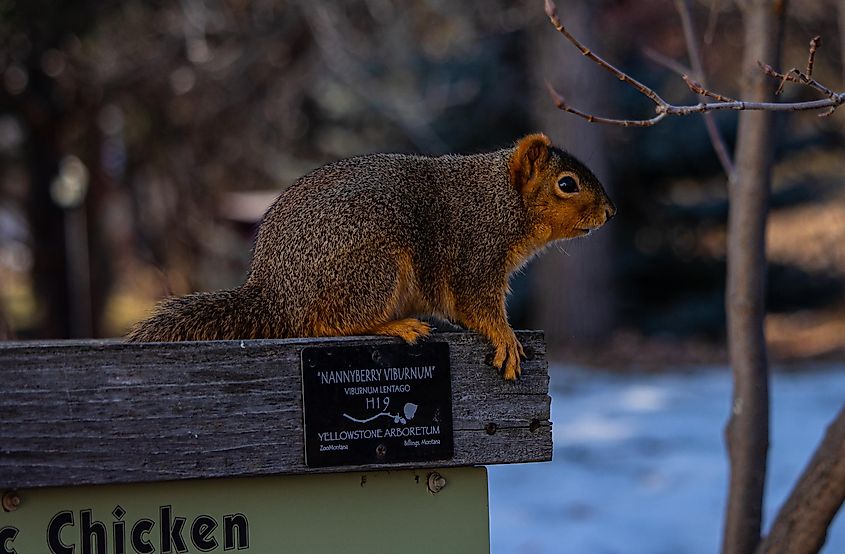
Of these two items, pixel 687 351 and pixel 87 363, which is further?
pixel 687 351

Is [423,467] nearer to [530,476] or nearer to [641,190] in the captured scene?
[530,476]

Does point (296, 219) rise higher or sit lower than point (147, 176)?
lower

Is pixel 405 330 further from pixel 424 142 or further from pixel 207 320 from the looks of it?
pixel 424 142

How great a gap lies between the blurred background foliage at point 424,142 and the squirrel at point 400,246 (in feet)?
22.2

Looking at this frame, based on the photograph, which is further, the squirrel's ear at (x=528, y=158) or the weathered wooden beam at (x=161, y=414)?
the squirrel's ear at (x=528, y=158)

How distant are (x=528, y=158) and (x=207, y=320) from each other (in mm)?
846

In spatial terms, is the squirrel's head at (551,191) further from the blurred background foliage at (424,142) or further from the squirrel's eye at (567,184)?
the blurred background foliage at (424,142)

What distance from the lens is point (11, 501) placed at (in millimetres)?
1713

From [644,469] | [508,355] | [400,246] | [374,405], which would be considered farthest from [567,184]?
[644,469]

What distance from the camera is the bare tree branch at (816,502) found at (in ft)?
8.57

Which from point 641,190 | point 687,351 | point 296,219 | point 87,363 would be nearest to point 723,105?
point 296,219

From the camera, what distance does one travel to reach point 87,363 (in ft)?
5.81

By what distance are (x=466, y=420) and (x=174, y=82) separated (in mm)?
8870

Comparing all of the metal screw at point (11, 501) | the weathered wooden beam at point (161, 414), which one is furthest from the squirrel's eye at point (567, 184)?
the metal screw at point (11, 501)
